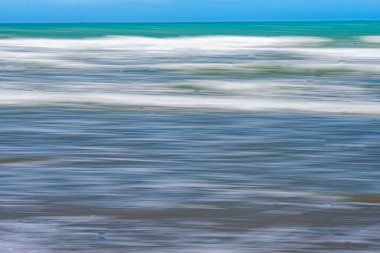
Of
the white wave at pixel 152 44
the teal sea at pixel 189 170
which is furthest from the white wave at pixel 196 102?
the white wave at pixel 152 44

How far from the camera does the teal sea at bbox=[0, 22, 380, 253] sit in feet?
11.0

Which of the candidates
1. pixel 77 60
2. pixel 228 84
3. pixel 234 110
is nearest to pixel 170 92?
pixel 228 84

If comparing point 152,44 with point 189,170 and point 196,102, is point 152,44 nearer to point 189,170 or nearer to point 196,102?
point 196,102

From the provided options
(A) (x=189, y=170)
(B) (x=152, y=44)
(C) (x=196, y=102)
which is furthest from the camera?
(B) (x=152, y=44)

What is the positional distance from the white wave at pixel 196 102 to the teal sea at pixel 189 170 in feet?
0.05

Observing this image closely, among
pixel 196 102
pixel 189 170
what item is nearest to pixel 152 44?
pixel 196 102

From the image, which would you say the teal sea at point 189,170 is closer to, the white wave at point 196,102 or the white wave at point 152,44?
the white wave at point 196,102

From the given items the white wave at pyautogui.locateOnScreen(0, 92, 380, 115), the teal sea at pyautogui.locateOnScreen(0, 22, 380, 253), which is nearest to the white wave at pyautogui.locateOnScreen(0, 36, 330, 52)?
the white wave at pyautogui.locateOnScreen(0, 92, 380, 115)

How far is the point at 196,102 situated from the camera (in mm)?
8344

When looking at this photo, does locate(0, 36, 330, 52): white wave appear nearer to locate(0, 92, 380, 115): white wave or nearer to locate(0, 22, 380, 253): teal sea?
locate(0, 92, 380, 115): white wave

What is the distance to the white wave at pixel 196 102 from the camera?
770 cm

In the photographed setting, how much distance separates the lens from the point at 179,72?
41.4ft

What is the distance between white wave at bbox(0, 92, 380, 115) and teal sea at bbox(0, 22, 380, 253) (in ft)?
0.05

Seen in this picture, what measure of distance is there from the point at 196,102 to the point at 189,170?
373 cm
